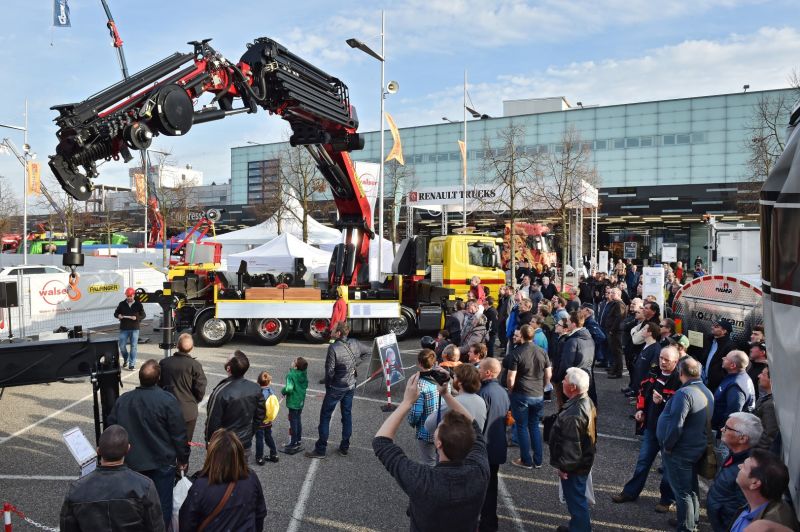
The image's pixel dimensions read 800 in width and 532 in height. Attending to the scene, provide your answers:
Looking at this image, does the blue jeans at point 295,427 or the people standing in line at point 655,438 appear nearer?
the people standing in line at point 655,438

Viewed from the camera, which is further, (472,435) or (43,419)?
(43,419)

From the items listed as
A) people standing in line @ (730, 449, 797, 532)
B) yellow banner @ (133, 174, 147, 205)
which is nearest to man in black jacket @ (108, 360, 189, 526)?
people standing in line @ (730, 449, 797, 532)

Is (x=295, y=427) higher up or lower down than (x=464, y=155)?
lower down

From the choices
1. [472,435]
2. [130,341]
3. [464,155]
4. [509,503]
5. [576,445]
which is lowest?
[509,503]

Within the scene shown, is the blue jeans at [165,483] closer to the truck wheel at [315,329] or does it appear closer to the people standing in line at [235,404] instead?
the people standing in line at [235,404]

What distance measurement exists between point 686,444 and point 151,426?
438 cm

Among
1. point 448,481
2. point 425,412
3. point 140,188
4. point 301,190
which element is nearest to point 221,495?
point 448,481

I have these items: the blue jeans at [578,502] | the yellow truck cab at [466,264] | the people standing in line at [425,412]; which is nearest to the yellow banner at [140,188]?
the yellow truck cab at [466,264]

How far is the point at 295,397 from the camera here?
22.0 ft

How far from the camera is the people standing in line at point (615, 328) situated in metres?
10.4

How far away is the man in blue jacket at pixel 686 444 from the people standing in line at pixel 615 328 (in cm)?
580

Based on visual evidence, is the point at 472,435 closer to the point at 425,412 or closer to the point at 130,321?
the point at 425,412

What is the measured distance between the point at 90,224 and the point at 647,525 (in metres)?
60.4

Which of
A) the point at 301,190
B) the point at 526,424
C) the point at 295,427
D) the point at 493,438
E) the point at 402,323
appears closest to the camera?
the point at 493,438
